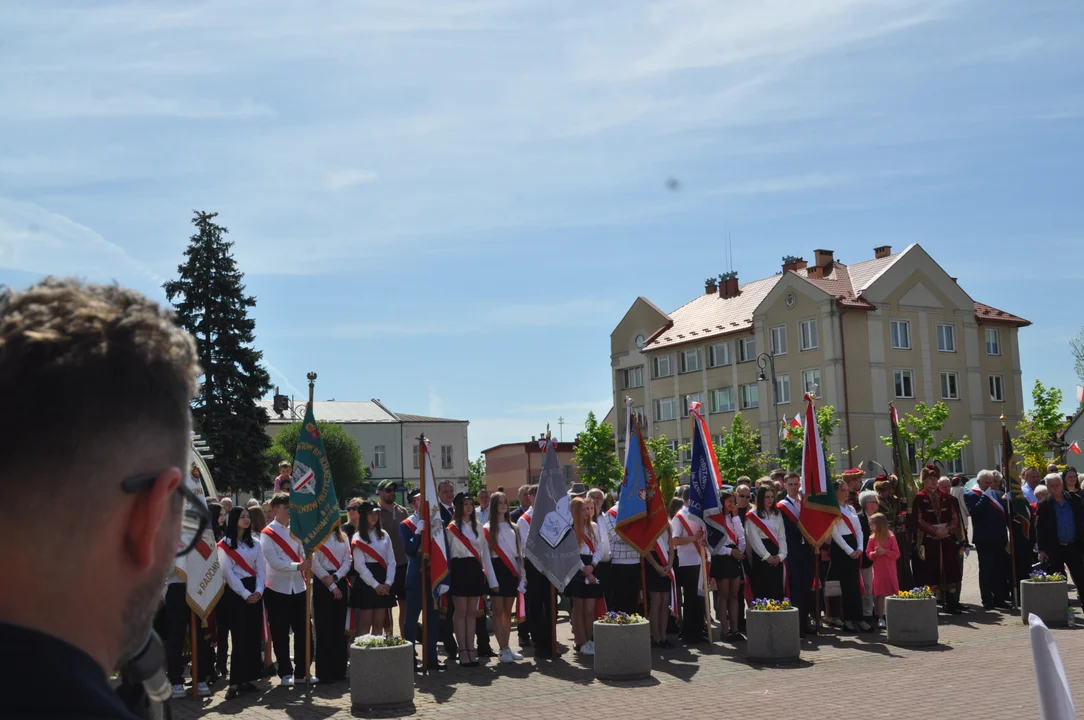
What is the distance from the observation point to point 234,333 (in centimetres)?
4603

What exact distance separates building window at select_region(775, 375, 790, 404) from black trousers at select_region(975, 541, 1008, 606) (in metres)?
42.4

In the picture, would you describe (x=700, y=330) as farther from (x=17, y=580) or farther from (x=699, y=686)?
(x=17, y=580)

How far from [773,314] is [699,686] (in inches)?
2013

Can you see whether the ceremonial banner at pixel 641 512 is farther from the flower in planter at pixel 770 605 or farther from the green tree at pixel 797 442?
the green tree at pixel 797 442

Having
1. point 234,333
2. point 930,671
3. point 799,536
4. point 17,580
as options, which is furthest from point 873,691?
point 234,333

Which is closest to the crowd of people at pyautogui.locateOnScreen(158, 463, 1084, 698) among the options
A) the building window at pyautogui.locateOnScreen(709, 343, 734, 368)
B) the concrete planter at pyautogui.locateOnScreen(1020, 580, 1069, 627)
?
the concrete planter at pyautogui.locateOnScreen(1020, 580, 1069, 627)

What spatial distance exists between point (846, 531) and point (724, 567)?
6.98 ft

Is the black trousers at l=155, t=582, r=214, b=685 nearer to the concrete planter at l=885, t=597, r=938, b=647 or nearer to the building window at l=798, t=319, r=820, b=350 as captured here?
the concrete planter at l=885, t=597, r=938, b=647

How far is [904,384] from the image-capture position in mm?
59750

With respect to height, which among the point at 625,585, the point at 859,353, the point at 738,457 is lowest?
the point at 625,585

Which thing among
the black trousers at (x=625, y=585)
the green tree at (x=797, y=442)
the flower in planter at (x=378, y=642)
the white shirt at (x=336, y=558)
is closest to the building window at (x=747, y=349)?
the green tree at (x=797, y=442)

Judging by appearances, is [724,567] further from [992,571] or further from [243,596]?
[243,596]

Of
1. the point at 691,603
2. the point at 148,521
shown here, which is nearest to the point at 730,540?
the point at 691,603

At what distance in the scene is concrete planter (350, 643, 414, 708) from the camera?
1106cm
